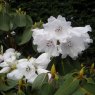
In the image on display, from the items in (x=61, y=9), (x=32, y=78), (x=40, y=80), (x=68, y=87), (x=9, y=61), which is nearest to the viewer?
(x=68, y=87)

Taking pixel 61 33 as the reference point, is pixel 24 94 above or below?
below

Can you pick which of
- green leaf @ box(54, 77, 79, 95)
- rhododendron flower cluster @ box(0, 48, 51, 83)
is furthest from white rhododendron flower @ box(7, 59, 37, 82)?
green leaf @ box(54, 77, 79, 95)

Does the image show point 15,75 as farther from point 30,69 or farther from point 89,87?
point 89,87

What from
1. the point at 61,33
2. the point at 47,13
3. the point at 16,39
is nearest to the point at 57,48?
the point at 61,33

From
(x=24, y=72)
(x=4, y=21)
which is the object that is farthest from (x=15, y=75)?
(x=4, y=21)

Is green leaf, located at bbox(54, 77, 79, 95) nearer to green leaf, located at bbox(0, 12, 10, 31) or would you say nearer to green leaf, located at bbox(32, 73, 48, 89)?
green leaf, located at bbox(32, 73, 48, 89)

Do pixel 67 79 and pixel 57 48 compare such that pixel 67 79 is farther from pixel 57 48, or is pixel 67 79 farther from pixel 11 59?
pixel 11 59

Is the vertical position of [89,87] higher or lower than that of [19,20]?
lower
